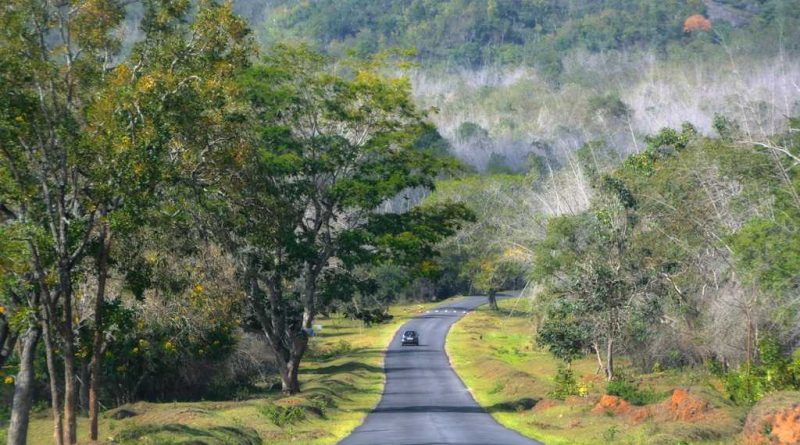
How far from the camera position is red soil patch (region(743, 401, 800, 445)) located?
72.4ft

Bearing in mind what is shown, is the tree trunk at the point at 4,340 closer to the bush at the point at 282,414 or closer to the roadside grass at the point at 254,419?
the roadside grass at the point at 254,419

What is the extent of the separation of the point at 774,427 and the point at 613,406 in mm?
9420

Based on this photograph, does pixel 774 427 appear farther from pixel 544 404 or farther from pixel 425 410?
pixel 425 410

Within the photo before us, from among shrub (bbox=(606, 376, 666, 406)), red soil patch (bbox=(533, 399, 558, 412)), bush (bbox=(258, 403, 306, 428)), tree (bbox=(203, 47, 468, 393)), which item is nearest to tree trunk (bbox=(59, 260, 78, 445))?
bush (bbox=(258, 403, 306, 428))

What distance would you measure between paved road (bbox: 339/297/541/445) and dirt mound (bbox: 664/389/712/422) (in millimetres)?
3757

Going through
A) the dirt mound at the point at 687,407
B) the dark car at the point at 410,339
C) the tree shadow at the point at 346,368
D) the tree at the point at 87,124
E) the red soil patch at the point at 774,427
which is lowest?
the red soil patch at the point at 774,427

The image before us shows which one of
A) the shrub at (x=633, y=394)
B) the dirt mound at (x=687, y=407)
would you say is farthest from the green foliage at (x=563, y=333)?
the dirt mound at (x=687, y=407)

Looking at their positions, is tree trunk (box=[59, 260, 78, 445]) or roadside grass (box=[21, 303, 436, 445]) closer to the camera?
tree trunk (box=[59, 260, 78, 445])

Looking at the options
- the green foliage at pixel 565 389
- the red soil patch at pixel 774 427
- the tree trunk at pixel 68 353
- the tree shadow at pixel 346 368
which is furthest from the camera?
the tree shadow at pixel 346 368

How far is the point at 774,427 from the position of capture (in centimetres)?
2261

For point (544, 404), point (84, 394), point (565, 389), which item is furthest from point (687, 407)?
point (84, 394)

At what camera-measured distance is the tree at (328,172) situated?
119 feet

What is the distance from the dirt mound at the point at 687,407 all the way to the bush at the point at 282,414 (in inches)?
384

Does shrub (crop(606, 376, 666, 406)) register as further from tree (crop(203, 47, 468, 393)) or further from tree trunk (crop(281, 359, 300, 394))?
tree trunk (crop(281, 359, 300, 394))
